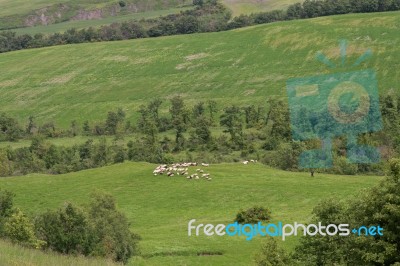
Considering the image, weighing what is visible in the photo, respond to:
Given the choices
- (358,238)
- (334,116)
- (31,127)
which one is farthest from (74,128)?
(358,238)

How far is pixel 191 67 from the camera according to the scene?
145 m

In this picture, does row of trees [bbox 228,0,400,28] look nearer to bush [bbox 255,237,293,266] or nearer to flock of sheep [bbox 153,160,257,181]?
flock of sheep [bbox 153,160,257,181]

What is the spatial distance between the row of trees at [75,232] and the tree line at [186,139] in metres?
41.4

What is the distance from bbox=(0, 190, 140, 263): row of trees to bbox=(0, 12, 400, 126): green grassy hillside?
268 feet

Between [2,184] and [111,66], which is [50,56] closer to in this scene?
[111,66]

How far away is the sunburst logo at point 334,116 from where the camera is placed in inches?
3184

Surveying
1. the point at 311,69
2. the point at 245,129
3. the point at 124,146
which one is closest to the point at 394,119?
the point at 245,129

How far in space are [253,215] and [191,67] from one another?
306ft

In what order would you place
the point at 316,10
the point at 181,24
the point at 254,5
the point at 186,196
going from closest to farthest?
the point at 186,196 < the point at 316,10 < the point at 181,24 < the point at 254,5

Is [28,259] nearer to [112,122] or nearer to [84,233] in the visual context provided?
[84,233]

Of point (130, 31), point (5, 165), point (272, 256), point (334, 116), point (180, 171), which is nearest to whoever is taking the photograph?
point (272, 256)

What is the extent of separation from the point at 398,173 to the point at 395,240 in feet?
9.13

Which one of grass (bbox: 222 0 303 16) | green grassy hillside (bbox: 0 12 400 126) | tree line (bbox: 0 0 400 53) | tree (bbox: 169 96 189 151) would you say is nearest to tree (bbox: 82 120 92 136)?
green grassy hillside (bbox: 0 12 400 126)

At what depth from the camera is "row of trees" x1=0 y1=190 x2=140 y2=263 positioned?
37.5 metres
